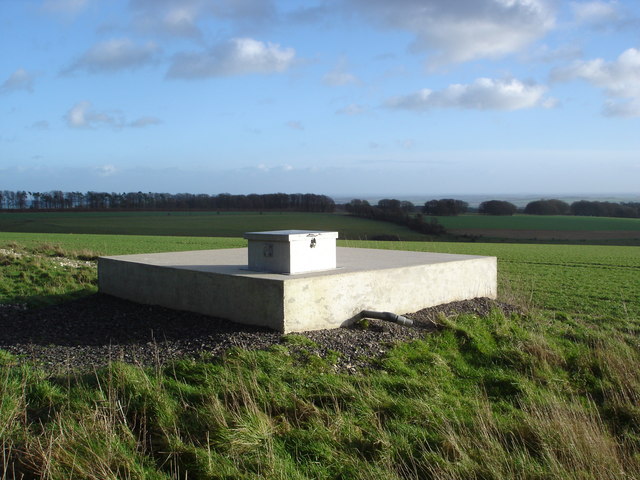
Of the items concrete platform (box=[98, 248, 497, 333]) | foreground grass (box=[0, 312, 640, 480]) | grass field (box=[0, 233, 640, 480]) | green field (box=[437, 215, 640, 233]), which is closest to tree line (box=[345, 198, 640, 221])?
green field (box=[437, 215, 640, 233])

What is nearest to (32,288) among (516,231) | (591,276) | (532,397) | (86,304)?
(86,304)

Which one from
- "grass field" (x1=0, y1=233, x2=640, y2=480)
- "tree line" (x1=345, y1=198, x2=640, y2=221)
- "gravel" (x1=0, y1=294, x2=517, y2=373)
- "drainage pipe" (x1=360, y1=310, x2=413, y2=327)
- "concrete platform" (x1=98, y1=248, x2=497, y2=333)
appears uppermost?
"tree line" (x1=345, y1=198, x2=640, y2=221)

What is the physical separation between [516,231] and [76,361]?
5908cm

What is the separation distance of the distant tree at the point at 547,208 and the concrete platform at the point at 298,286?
83503mm

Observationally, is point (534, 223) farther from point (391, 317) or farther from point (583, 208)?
point (391, 317)

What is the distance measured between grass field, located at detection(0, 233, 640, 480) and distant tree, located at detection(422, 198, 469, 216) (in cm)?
7066

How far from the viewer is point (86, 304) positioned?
38.1 feet

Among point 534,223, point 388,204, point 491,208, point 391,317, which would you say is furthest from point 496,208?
point 391,317

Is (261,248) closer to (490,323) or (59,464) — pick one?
(490,323)

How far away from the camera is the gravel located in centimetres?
789

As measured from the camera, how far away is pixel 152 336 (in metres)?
8.77

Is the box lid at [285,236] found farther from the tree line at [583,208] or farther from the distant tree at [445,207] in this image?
the tree line at [583,208]

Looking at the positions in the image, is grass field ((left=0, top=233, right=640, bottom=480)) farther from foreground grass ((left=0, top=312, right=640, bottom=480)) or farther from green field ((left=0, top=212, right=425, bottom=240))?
green field ((left=0, top=212, right=425, bottom=240))

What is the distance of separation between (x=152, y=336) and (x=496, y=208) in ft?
272
